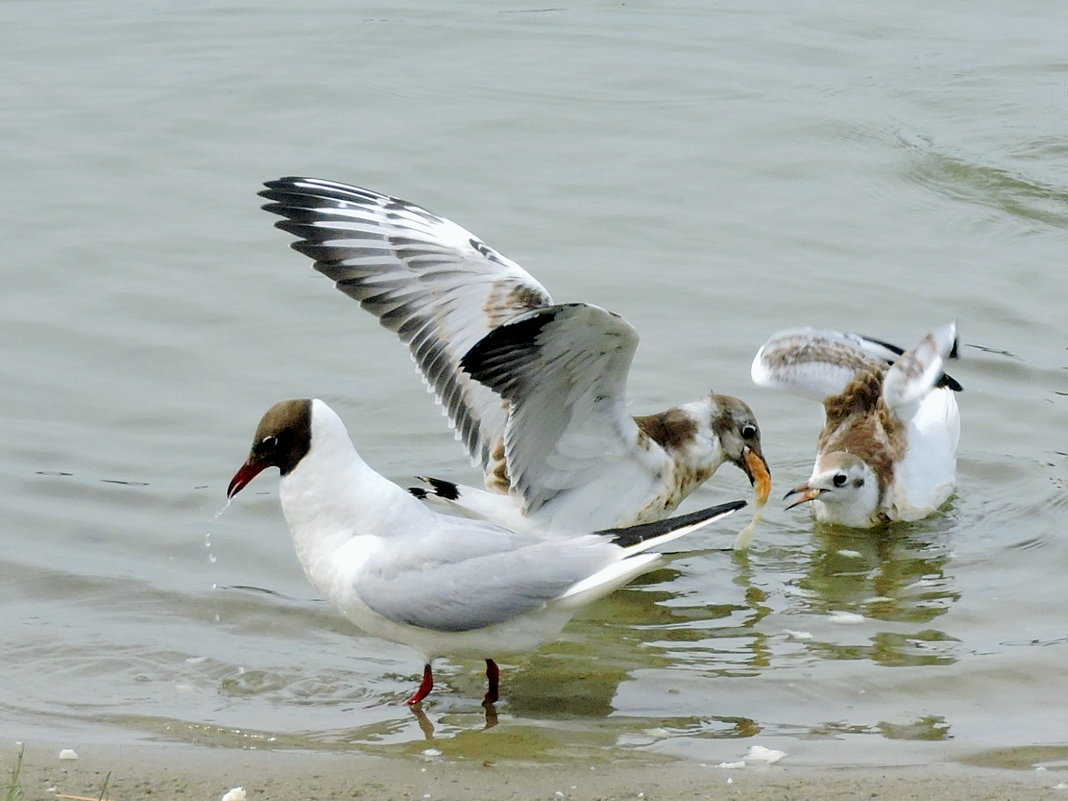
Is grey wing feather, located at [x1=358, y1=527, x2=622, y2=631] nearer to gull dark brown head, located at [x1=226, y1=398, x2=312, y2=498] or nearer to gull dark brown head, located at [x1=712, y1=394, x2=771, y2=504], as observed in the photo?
gull dark brown head, located at [x1=226, y1=398, x2=312, y2=498]

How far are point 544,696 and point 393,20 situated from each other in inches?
424

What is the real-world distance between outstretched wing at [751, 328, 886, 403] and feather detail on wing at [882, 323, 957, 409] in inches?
14.7

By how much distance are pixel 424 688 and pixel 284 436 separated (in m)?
0.99

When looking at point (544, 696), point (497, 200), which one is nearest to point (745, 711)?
point (544, 696)

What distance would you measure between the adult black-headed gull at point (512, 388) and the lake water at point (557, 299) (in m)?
0.47

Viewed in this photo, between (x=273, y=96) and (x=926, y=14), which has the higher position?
(x=926, y=14)

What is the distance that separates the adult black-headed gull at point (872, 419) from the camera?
320 inches

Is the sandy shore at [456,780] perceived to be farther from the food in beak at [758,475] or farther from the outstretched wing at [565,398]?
the food in beak at [758,475]

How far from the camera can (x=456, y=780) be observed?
195 inches

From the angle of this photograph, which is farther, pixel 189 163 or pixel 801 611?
pixel 189 163

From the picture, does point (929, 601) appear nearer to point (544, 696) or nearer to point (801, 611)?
point (801, 611)

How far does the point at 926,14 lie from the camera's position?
16469 mm

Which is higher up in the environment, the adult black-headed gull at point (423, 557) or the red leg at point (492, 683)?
the adult black-headed gull at point (423, 557)

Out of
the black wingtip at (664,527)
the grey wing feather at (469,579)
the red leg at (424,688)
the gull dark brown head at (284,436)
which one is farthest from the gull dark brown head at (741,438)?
the gull dark brown head at (284,436)
